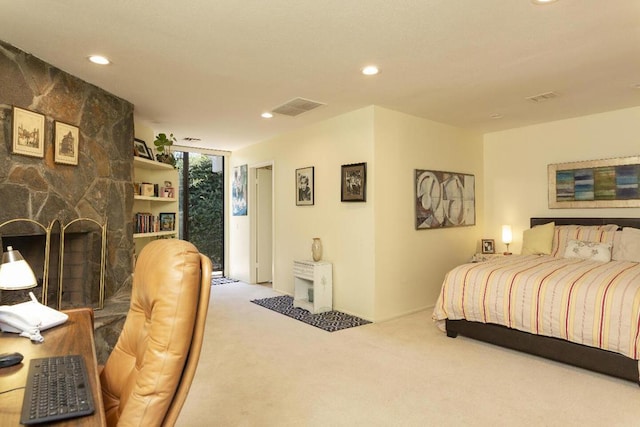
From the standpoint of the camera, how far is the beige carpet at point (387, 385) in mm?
2334

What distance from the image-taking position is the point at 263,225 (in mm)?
6777

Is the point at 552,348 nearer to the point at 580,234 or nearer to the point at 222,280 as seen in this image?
the point at 580,234

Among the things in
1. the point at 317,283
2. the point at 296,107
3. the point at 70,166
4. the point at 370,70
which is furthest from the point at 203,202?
the point at 370,70

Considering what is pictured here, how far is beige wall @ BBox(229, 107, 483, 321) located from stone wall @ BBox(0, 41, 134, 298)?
219cm

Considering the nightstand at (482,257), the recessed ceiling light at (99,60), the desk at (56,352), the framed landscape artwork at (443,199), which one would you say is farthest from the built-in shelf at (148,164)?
the nightstand at (482,257)

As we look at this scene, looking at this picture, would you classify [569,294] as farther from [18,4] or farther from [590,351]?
[18,4]

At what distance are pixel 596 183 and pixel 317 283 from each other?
3.62 metres

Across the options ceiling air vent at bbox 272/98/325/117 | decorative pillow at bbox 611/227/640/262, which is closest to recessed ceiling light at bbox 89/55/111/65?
ceiling air vent at bbox 272/98/325/117

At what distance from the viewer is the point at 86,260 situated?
3605 millimetres

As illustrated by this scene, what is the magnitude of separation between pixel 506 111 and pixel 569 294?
7.98ft

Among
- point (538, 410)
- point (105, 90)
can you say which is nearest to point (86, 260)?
point (105, 90)

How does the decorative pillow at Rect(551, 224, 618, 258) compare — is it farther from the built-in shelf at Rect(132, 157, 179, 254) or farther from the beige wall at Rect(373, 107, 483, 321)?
the built-in shelf at Rect(132, 157, 179, 254)

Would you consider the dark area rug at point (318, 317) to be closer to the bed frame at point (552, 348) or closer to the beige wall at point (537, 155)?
the bed frame at point (552, 348)

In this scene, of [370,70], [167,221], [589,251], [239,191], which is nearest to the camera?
[370,70]
